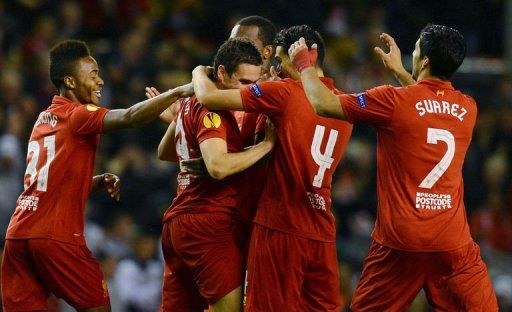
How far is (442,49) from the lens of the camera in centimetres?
667

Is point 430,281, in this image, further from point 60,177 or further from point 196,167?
point 60,177

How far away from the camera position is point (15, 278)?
7.14 metres

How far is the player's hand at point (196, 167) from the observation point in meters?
6.95

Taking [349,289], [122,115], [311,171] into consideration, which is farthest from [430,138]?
[349,289]

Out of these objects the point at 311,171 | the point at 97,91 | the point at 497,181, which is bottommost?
the point at 497,181

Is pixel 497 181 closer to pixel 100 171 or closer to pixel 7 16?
pixel 100 171

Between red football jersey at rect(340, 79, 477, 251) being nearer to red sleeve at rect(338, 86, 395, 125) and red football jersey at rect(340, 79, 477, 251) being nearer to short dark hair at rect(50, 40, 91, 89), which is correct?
red sleeve at rect(338, 86, 395, 125)

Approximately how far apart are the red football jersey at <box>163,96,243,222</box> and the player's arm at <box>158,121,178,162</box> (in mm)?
271

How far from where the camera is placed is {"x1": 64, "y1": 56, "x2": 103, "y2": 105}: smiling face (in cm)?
737

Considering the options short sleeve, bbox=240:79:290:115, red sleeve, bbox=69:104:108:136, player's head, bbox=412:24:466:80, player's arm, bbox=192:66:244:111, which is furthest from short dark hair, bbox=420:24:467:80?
red sleeve, bbox=69:104:108:136

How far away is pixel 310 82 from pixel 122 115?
135 centimetres

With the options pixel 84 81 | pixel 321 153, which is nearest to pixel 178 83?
pixel 84 81

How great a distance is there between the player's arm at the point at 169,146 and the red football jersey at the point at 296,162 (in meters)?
0.88

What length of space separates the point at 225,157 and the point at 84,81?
1327mm
